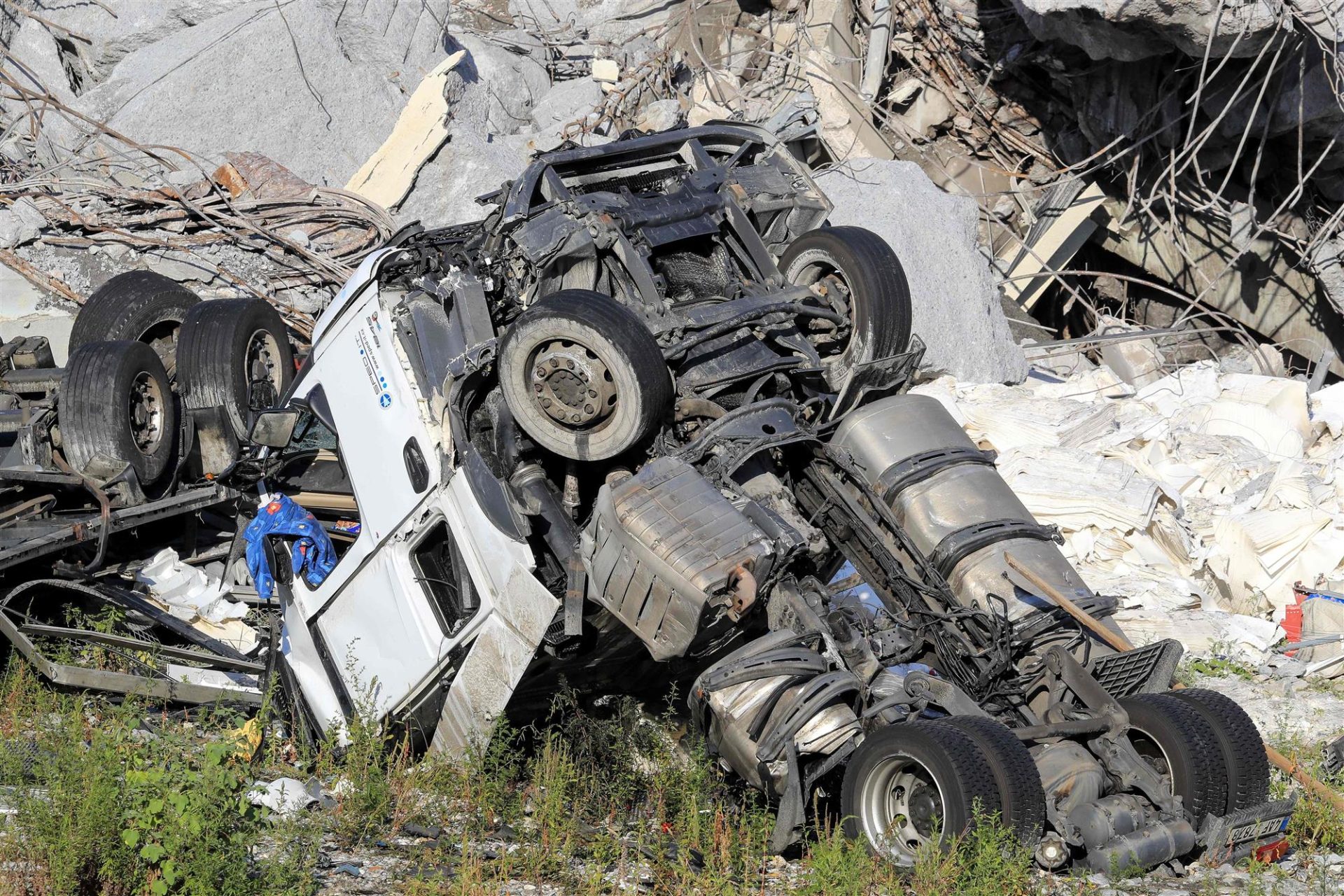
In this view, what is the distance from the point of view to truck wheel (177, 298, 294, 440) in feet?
25.7

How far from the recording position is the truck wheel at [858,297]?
243 inches

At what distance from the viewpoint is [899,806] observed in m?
4.57

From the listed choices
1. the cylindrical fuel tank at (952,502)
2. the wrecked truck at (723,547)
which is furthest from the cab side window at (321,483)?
the cylindrical fuel tank at (952,502)

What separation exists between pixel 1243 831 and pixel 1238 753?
0.89ft

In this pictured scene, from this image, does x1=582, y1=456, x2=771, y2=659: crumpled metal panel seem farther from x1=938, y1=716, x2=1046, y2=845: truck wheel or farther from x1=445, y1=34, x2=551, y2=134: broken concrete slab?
x1=445, y1=34, x2=551, y2=134: broken concrete slab

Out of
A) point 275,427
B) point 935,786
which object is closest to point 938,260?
point 275,427

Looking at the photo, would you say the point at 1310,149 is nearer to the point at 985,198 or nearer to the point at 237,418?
the point at 985,198

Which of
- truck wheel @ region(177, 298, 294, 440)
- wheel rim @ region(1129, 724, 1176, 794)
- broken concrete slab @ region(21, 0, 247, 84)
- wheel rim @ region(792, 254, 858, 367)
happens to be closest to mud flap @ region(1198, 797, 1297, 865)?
wheel rim @ region(1129, 724, 1176, 794)

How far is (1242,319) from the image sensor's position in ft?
35.1

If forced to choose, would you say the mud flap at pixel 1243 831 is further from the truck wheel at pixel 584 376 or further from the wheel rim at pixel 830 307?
the wheel rim at pixel 830 307

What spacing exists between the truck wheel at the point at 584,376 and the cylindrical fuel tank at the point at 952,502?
111 cm

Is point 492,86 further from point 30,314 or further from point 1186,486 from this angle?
point 1186,486

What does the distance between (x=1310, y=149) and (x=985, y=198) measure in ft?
8.52

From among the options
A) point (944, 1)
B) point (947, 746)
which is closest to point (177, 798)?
point (947, 746)
